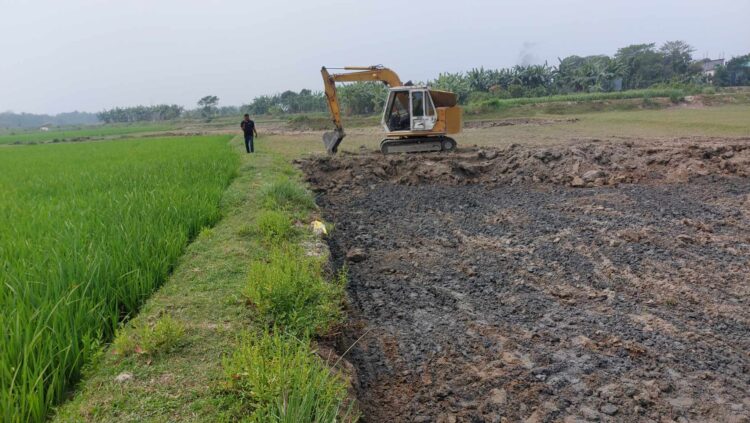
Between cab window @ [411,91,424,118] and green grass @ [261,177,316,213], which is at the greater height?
cab window @ [411,91,424,118]

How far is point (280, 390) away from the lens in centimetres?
209

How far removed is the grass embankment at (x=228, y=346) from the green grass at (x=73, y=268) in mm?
161

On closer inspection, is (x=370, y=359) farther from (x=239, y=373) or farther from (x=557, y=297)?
(x=557, y=297)

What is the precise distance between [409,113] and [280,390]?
11.5 m

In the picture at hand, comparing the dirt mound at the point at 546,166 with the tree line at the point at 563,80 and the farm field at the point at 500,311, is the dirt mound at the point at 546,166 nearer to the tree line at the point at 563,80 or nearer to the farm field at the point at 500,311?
the farm field at the point at 500,311

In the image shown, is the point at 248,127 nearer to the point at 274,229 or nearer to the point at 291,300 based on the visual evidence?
the point at 274,229

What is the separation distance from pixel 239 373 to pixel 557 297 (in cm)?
306

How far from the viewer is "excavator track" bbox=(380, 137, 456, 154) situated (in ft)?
44.5

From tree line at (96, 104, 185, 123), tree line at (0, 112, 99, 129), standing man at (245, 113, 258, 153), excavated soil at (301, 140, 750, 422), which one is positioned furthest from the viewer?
tree line at (0, 112, 99, 129)

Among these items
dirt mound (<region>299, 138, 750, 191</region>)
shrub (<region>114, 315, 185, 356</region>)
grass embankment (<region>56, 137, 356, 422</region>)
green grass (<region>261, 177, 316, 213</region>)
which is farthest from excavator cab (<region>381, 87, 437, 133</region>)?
shrub (<region>114, 315, 185, 356</region>)

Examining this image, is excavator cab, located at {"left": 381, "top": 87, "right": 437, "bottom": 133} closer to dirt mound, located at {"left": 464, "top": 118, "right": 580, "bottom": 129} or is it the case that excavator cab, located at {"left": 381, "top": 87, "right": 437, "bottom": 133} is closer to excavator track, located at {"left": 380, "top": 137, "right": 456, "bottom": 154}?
excavator track, located at {"left": 380, "top": 137, "right": 456, "bottom": 154}

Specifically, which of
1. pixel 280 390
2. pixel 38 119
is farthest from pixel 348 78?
pixel 38 119

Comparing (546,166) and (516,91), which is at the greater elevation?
(516,91)

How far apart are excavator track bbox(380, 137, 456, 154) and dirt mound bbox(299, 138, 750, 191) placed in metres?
0.97
